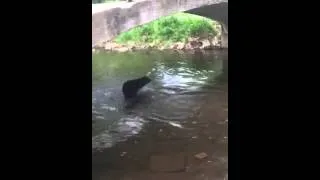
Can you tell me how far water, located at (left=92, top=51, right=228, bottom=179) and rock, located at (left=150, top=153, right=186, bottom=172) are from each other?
4cm

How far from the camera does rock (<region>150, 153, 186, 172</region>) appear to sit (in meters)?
3.21

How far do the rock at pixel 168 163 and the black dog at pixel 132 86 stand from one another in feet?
5.40

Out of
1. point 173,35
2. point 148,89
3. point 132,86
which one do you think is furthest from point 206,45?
point 132,86

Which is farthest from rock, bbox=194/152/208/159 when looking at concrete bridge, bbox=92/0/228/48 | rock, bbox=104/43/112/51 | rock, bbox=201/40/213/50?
rock, bbox=201/40/213/50

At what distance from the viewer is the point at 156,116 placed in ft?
15.5

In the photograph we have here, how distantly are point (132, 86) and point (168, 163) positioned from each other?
2.27 meters

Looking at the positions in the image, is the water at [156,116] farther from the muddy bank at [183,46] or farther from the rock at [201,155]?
the muddy bank at [183,46]

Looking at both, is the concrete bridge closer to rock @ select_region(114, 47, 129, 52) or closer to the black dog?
the black dog

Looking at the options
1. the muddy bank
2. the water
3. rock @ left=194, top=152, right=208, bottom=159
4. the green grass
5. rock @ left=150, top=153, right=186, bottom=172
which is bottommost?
rock @ left=150, top=153, right=186, bottom=172

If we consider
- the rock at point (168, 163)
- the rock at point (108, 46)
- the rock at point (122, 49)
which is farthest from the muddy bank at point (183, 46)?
the rock at point (168, 163)
